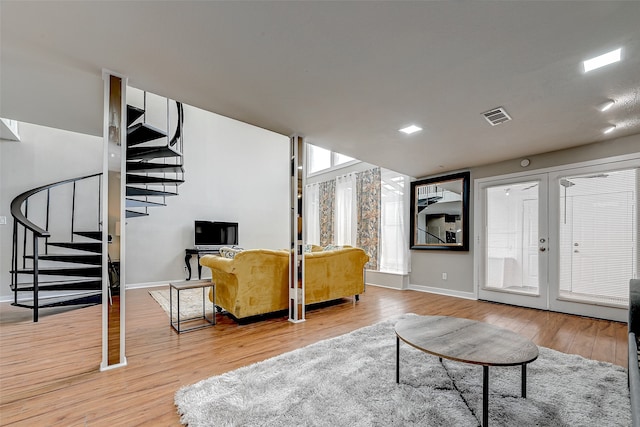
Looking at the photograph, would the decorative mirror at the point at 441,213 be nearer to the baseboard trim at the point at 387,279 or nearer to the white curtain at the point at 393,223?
the white curtain at the point at 393,223

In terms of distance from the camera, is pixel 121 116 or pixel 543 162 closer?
pixel 121 116

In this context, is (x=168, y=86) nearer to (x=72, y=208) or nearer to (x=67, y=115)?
(x=67, y=115)

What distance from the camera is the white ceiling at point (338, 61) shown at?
154cm

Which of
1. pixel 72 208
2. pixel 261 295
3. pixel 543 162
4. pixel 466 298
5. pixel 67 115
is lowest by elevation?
pixel 466 298

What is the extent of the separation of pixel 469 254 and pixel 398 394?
3.71 meters

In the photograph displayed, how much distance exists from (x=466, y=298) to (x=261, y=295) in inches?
138

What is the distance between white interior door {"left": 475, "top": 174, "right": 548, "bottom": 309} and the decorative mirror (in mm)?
246

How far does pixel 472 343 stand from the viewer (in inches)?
64.7

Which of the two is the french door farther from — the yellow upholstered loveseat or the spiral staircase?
the spiral staircase

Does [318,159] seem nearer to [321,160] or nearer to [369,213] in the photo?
[321,160]

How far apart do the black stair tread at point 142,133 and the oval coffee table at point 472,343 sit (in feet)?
9.80

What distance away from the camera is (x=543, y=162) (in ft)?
13.3

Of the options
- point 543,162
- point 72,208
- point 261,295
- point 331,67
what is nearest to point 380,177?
point 543,162

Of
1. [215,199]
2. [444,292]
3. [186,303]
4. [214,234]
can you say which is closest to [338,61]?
[186,303]
